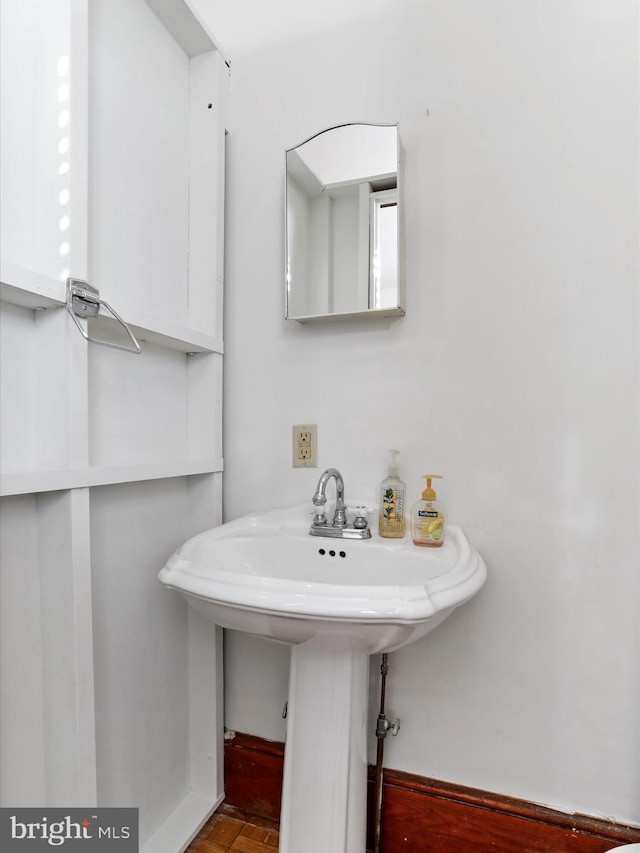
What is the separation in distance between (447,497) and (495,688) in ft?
1.53

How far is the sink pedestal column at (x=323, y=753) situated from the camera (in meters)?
0.96

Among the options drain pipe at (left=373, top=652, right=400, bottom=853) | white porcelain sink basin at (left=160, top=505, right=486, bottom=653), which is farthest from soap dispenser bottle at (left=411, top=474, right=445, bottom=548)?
drain pipe at (left=373, top=652, right=400, bottom=853)

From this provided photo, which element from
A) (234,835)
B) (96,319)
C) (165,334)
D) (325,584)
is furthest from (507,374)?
(234,835)

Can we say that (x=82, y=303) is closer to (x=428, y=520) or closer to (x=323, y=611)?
(x=323, y=611)

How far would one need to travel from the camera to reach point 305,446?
133 cm

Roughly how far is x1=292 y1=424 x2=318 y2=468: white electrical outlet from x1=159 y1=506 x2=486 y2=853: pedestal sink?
158 mm

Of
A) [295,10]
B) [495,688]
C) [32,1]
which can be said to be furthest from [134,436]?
[295,10]

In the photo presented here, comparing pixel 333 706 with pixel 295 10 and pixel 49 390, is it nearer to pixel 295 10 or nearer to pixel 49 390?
pixel 49 390

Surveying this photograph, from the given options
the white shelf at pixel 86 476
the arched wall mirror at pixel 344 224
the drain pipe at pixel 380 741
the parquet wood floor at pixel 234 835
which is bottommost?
the parquet wood floor at pixel 234 835

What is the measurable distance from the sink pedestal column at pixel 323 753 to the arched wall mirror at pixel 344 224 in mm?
817

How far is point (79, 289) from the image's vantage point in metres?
0.89

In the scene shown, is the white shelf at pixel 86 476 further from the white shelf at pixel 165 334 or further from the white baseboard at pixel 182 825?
the white baseboard at pixel 182 825

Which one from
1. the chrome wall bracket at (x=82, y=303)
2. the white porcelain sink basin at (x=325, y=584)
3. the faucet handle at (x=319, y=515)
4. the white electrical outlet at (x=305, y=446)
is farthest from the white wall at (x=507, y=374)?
the chrome wall bracket at (x=82, y=303)

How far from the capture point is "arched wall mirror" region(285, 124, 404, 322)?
1.20 meters
